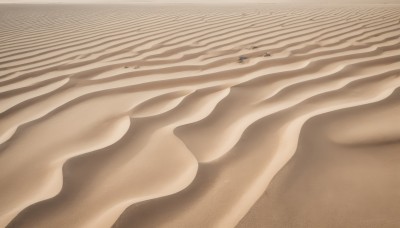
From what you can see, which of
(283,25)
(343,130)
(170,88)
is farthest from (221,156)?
(283,25)

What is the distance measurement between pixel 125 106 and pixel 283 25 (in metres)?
3.20

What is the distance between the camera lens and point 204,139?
53.5 inches

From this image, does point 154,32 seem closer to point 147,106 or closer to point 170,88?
point 170,88

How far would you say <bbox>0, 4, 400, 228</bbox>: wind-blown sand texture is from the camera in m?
0.98

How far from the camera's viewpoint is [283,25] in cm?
421

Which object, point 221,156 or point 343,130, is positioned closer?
point 221,156

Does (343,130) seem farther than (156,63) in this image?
No

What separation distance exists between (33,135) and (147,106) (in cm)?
60

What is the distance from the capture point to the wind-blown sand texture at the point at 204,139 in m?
0.98

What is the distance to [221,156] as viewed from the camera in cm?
123

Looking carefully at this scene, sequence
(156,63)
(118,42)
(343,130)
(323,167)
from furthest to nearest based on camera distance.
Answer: (118,42), (156,63), (343,130), (323,167)

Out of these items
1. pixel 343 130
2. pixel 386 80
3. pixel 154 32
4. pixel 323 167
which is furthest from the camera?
pixel 154 32

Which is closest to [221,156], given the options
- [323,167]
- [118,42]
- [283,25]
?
[323,167]

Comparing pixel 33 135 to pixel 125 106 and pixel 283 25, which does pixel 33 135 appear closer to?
pixel 125 106
